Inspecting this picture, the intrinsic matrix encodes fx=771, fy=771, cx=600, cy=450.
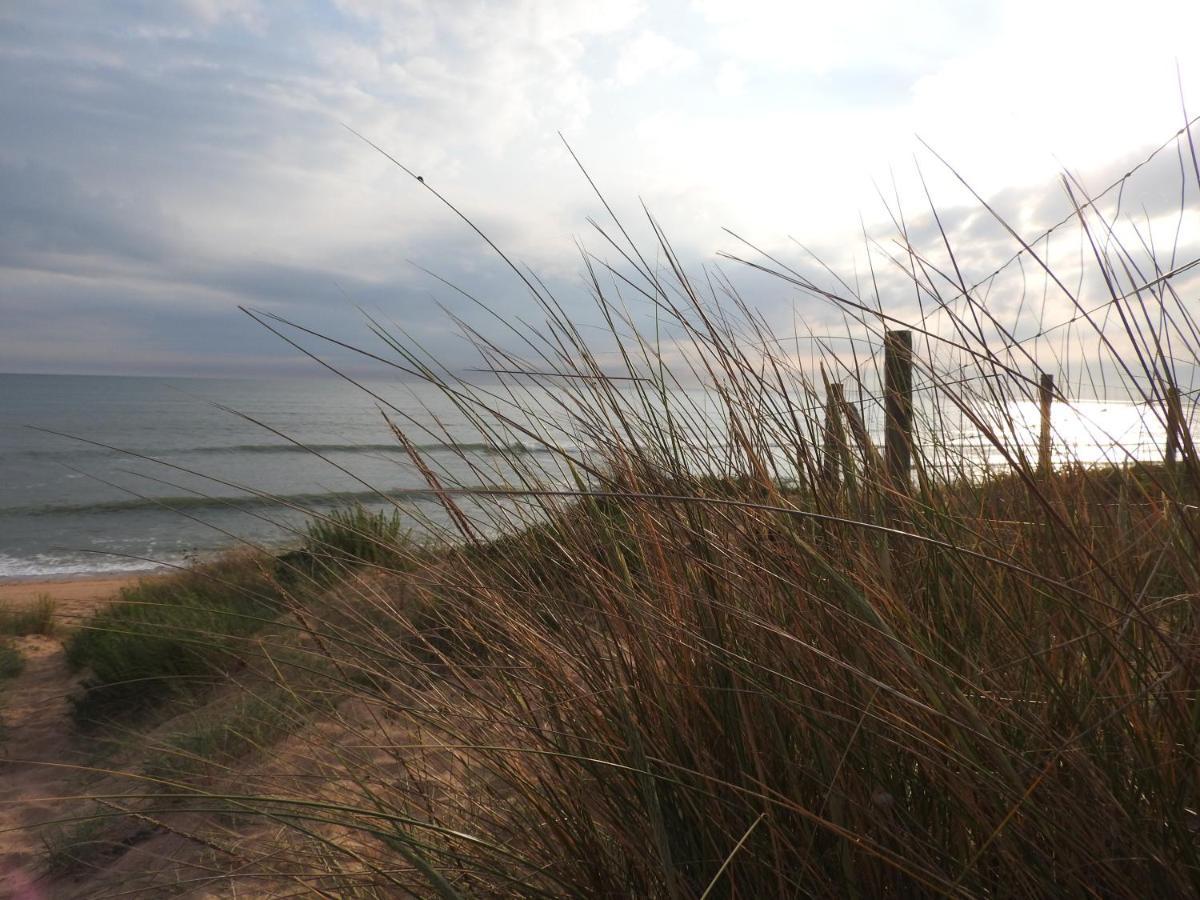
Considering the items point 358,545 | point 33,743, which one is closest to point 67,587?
point 33,743

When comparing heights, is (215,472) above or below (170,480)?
above

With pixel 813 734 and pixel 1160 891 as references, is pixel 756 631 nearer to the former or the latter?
pixel 813 734

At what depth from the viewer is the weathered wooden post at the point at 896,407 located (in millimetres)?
1420

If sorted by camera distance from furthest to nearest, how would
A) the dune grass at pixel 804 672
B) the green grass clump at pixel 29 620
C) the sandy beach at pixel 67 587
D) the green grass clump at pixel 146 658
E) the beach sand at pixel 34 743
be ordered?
the sandy beach at pixel 67 587, the green grass clump at pixel 29 620, the green grass clump at pixel 146 658, the beach sand at pixel 34 743, the dune grass at pixel 804 672

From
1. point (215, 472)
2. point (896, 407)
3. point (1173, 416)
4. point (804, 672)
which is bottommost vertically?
point (804, 672)

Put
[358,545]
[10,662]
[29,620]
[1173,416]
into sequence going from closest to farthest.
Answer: [1173,416] → [358,545] → [10,662] → [29,620]

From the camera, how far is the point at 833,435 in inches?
55.0

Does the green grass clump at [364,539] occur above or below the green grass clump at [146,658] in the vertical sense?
above

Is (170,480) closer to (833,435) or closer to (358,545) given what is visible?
(358,545)

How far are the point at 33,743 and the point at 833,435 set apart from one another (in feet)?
15.8

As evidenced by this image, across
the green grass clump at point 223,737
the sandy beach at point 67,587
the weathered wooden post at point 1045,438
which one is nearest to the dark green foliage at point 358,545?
the green grass clump at point 223,737

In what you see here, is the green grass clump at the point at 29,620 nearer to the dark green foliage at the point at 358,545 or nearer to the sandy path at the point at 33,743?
the sandy path at the point at 33,743

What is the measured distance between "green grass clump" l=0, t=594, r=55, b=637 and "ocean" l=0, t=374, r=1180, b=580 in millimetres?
781

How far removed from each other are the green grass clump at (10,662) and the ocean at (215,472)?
1.42 m
